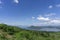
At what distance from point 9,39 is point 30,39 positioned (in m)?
2.73

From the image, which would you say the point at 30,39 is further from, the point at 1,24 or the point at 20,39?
the point at 1,24

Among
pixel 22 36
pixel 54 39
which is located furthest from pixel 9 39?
pixel 54 39

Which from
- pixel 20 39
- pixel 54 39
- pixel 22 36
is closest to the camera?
pixel 20 39

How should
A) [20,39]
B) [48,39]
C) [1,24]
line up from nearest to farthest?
[20,39]
[48,39]
[1,24]

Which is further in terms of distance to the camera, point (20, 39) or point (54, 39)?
point (54, 39)

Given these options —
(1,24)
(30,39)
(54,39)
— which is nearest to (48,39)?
(54,39)

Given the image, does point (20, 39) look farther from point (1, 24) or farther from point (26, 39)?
point (1, 24)

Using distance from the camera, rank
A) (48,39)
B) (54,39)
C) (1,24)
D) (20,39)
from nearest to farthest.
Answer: (20,39) → (54,39) → (48,39) → (1,24)

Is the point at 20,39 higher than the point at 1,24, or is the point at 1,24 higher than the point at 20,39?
the point at 1,24

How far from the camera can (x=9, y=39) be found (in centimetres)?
1962

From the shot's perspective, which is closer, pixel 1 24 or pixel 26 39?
pixel 26 39

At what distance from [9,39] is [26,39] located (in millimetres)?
2733

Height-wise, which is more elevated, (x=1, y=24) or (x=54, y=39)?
(x=1, y=24)

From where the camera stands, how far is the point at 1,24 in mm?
26766
